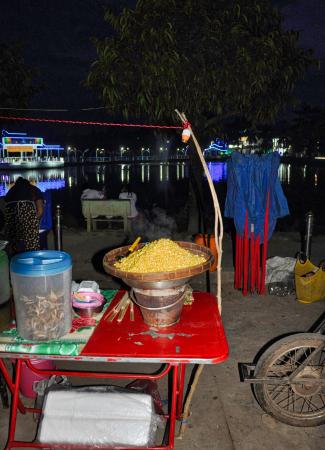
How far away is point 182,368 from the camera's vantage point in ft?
10.1

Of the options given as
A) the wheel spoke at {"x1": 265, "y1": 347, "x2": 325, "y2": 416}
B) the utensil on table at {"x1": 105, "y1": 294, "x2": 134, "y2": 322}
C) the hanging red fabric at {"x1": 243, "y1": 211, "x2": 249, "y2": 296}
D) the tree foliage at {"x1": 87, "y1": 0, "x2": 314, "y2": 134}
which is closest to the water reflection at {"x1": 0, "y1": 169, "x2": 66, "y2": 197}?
the tree foliage at {"x1": 87, "y1": 0, "x2": 314, "y2": 134}

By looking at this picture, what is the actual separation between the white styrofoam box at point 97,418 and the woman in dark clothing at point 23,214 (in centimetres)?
408

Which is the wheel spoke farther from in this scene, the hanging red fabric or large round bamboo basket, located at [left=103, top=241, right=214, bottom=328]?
the hanging red fabric

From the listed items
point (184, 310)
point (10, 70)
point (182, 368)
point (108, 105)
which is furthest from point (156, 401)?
point (10, 70)

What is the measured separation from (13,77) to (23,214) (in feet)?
18.0

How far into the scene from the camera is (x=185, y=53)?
7262 mm

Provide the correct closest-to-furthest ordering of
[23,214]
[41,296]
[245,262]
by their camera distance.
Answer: [41,296], [245,262], [23,214]

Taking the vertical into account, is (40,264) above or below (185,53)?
below

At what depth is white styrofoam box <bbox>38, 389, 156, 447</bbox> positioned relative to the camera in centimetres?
271

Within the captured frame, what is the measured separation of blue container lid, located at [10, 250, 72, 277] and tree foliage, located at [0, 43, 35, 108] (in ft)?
28.2

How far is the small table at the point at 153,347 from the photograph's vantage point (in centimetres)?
243

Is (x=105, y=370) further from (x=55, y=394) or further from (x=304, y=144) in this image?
(x=304, y=144)

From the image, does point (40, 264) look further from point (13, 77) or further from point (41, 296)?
point (13, 77)

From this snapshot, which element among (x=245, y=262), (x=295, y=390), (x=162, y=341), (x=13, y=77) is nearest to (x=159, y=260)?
(x=162, y=341)
